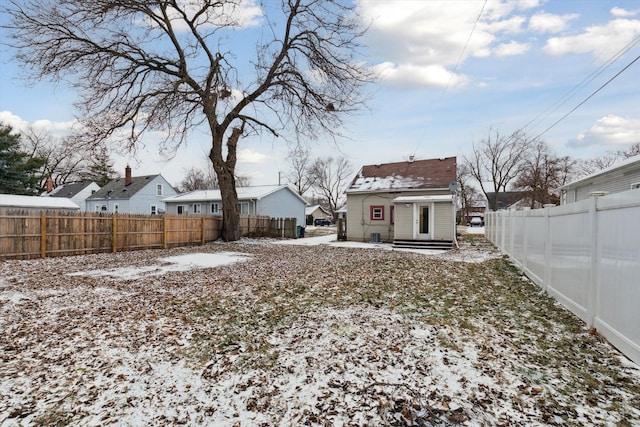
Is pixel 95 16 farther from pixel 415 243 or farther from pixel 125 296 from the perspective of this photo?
pixel 415 243

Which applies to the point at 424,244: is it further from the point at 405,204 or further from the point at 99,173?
the point at 99,173

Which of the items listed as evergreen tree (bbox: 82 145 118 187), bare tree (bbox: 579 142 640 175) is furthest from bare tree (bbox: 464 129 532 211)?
evergreen tree (bbox: 82 145 118 187)

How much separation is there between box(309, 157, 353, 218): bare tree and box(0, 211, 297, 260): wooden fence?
40.4 metres

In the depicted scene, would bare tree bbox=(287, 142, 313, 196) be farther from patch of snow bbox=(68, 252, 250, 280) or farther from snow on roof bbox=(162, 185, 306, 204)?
patch of snow bbox=(68, 252, 250, 280)

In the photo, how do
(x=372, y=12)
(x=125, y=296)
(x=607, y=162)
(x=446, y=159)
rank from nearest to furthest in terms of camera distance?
(x=125, y=296)
(x=372, y=12)
(x=446, y=159)
(x=607, y=162)

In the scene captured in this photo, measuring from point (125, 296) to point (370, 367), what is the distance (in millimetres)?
5172

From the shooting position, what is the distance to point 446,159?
2023 centimetres

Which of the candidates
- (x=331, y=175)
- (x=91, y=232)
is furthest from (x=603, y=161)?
(x=91, y=232)

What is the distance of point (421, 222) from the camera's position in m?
16.6

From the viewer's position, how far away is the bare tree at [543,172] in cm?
3522

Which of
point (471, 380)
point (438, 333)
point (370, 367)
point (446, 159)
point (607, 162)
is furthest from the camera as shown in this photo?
point (607, 162)

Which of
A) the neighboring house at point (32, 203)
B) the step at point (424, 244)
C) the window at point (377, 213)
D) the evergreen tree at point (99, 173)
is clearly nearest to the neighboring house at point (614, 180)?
the step at point (424, 244)

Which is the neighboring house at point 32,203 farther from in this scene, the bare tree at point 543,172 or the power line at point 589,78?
the bare tree at point 543,172

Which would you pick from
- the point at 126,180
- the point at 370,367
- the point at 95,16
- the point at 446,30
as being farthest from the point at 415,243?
the point at 126,180
